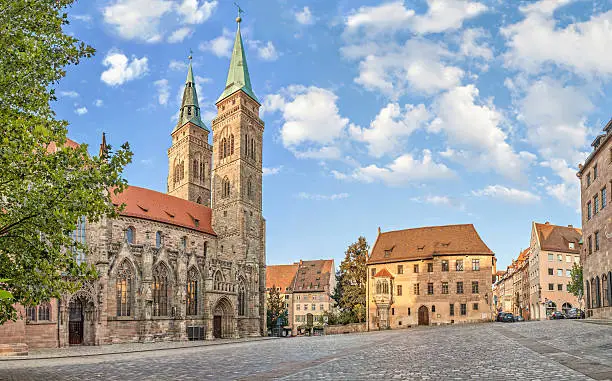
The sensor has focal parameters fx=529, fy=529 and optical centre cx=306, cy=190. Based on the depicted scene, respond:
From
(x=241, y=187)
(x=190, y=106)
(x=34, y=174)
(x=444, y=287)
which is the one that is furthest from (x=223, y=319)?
(x=34, y=174)

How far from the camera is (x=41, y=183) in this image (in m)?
12.6

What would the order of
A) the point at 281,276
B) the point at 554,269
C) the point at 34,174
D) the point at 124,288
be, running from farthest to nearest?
the point at 281,276 < the point at 554,269 < the point at 124,288 < the point at 34,174

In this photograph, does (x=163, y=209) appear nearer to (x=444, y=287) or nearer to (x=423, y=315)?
(x=423, y=315)

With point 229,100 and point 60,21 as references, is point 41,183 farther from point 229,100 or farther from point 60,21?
point 229,100

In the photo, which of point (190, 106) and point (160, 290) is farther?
point (190, 106)

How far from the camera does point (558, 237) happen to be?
268ft

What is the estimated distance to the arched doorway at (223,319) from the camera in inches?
2156

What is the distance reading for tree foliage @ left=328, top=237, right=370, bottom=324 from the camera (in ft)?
216

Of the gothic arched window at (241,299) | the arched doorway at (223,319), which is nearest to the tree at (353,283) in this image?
the gothic arched window at (241,299)

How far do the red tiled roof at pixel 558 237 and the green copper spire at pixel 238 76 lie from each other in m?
48.0

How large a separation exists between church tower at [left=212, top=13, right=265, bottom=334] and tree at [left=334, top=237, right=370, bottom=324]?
10642 mm

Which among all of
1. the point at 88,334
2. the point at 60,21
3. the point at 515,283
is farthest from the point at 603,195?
the point at 515,283

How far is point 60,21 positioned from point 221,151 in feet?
178

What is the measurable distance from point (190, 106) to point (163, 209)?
28970 millimetres
